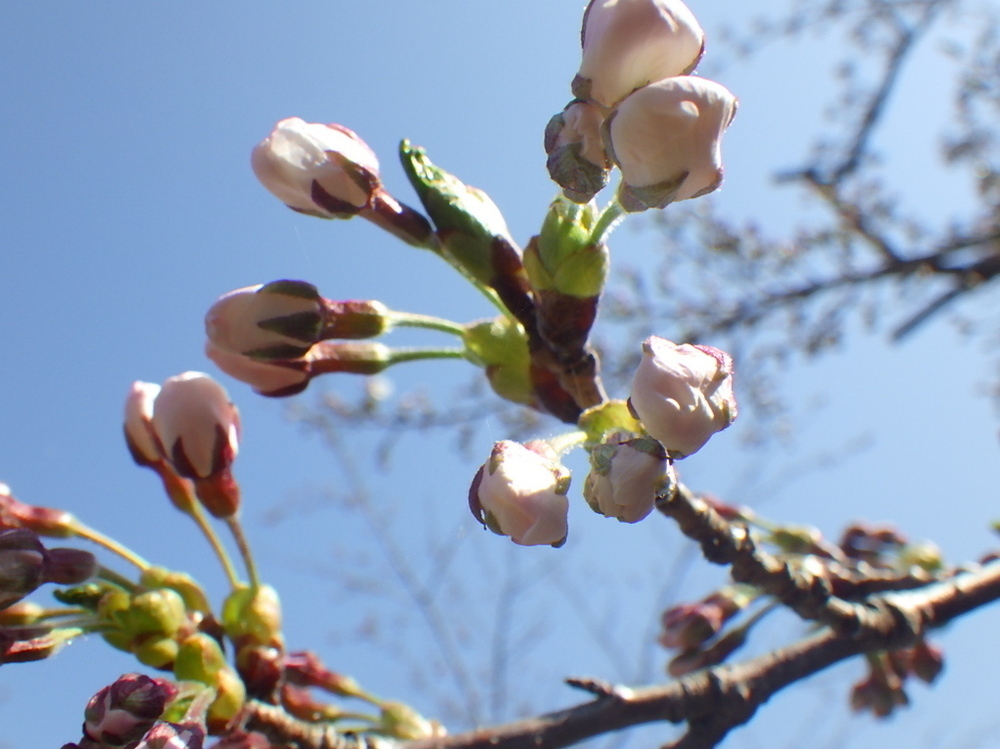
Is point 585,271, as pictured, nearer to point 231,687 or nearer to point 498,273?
point 498,273

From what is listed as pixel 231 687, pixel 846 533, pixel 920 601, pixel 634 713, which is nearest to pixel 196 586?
pixel 231 687

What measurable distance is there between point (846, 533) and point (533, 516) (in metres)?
1.10

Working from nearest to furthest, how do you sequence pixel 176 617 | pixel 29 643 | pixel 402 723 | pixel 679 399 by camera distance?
pixel 679 399 < pixel 29 643 < pixel 176 617 < pixel 402 723

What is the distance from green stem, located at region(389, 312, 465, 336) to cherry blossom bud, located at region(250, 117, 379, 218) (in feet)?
0.35

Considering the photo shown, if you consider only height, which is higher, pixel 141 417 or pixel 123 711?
pixel 141 417

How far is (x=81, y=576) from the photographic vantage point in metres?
0.82

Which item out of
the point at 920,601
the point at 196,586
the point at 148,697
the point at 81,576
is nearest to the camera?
the point at 148,697

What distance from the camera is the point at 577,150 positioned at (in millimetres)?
580

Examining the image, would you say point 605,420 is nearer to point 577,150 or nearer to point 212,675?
point 577,150

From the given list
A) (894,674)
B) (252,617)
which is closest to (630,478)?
(252,617)

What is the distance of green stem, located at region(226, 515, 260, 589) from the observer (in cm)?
97

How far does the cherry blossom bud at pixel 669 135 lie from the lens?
21.2 inches

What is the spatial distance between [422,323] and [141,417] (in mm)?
346

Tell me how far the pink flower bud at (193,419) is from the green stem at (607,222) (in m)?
0.41
